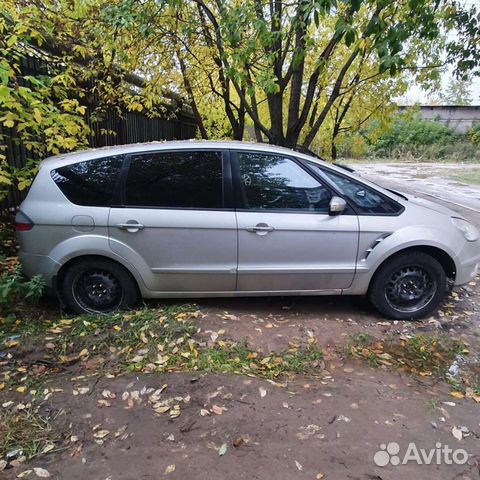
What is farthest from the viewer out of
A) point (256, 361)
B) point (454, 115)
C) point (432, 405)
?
point (454, 115)

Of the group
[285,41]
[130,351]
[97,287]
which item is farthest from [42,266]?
[285,41]

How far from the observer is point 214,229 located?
3.61m

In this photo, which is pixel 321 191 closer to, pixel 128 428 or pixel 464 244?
pixel 464 244

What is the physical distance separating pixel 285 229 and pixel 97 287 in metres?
1.80

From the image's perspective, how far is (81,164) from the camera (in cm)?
368

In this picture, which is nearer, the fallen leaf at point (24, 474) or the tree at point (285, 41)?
the fallen leaf at point (24, 474)

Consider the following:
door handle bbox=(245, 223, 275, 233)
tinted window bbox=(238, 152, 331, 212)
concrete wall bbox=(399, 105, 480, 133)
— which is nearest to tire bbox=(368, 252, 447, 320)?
tinted window bbox=(238, 152, 331, 212)

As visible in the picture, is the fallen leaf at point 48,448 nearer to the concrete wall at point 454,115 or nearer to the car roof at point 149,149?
the car roof at point 149,149

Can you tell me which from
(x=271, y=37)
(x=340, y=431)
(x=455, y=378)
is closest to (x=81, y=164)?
(x=271, y=37)

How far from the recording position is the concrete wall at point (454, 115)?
30.9 metres

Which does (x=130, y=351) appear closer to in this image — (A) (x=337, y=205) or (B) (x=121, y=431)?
(B) (x=121, y=431)

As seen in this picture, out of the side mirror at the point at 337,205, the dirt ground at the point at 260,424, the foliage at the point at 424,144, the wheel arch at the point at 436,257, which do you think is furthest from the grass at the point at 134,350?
the foliage at the point at 424,144

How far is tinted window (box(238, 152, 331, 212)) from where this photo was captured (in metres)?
3.72

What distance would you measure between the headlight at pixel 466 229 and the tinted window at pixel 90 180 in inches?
129
